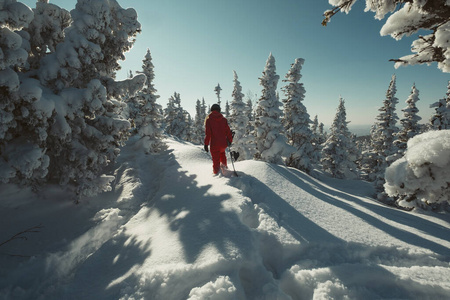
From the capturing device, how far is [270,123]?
19000 mm

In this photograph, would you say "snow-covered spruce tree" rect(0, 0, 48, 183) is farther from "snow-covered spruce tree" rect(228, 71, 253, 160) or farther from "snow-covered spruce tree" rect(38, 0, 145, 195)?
"snow-covered spruce tree" rect(228, 71, 253, 160)

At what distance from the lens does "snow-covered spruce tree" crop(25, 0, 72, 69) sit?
7.16 metres

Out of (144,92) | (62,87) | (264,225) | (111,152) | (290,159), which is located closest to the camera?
(264,225)

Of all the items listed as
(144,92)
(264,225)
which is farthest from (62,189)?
(144,92)

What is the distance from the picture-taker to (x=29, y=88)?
552 centimetres

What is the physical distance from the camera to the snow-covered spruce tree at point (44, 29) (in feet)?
23.5

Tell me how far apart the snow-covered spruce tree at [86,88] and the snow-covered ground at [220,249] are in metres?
1.38

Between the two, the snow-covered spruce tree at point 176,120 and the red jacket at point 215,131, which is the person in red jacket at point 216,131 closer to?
the red jacket at point 215,131

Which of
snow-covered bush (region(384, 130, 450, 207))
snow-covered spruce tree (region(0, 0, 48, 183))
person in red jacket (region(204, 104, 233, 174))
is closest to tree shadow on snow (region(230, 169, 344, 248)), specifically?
person in red jacket (region(204, 104, 233, 174))

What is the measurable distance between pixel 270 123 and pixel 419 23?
1700 cm

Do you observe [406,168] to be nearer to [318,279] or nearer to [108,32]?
[318,279]

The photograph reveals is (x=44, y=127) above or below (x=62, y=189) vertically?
above

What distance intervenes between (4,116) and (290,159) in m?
22.4

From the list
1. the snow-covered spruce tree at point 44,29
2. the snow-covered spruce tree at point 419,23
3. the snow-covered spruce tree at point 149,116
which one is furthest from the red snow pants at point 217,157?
the snow-covered spruce tree at point 149,116
